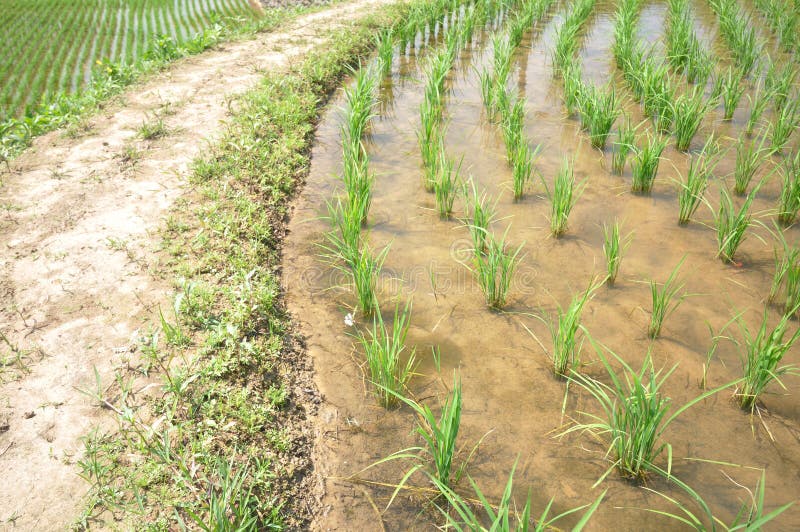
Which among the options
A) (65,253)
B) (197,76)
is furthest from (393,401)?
(197,76)

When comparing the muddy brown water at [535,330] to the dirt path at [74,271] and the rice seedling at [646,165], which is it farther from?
the dirt path at [74,271]

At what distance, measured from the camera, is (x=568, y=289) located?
2.66m

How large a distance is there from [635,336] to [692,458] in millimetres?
605

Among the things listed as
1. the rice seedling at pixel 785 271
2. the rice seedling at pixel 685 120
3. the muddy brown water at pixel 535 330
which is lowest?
the muddy brown water at pixel 535 330

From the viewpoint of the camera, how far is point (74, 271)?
8.63 feet

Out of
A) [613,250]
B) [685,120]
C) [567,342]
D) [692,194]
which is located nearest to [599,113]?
[685,120]

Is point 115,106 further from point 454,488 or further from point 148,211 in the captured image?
point 454,488

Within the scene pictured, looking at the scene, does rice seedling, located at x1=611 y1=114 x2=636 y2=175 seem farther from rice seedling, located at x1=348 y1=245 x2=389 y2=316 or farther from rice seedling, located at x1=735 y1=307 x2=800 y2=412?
rice seedling, located at x1=348 y1=245 x2=389 y2=316

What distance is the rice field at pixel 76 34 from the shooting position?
5.92 meters

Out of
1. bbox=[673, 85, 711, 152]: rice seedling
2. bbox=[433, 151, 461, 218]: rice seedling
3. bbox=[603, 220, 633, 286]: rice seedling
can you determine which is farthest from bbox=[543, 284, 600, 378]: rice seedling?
bbox=[673, 85, 711, 152]: rice seedling

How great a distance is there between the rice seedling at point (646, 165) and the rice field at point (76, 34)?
4.85 meters

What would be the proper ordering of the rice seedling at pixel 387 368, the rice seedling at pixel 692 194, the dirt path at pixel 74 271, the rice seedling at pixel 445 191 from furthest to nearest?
the rice seedling at pixel 445 191 < the rice seedling at pixel 692 194 < the rice seedling at pixel 387 368 < the dirt path at pixel 74 271

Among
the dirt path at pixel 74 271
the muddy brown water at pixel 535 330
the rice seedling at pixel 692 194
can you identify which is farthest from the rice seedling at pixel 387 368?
the rice seedling at pixel 692 194

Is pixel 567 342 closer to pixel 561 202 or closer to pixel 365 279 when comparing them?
pixel 365 279
